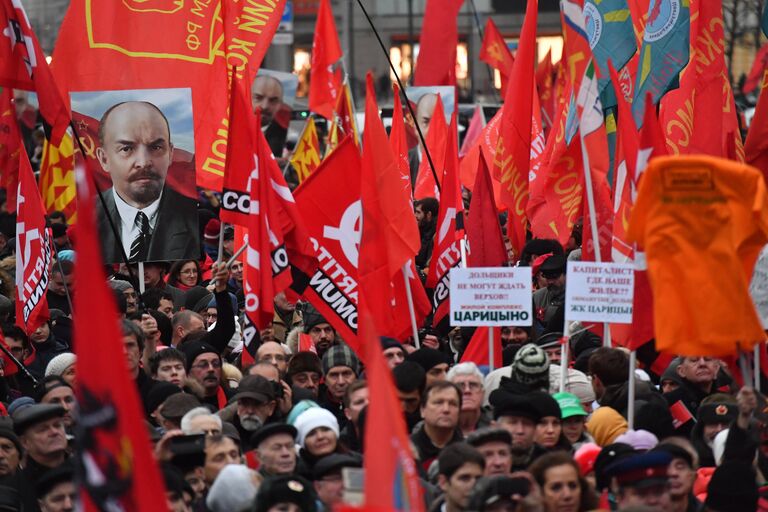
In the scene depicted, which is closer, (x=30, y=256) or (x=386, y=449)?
(x=386, y=449)

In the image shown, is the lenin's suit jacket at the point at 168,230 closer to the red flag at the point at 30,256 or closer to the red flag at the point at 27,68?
the red flag at the point at 30,256

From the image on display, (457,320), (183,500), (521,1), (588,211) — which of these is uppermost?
(521,1)

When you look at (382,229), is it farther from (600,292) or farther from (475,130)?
(475,130)

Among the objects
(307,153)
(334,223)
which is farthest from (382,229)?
(307,153)

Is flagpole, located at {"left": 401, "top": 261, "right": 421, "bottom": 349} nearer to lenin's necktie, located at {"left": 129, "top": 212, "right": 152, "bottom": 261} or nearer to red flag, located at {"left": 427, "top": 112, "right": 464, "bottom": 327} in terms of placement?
red flag, located at {"left": 427, "top": 112, "right": 464, "bottom": 327}

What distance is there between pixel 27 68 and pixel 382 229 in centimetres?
259

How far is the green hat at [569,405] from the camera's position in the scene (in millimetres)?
8734

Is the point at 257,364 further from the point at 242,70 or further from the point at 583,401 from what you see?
the point at 242,70

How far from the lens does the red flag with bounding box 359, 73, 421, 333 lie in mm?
10648

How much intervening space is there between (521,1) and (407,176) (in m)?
43.7

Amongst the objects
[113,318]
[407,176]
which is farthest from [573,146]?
[113,318]

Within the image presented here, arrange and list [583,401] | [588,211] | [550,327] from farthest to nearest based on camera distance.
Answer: [550,327], [588,211], [583,401]

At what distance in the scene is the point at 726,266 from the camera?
24.8 ft

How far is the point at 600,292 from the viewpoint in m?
9.30
